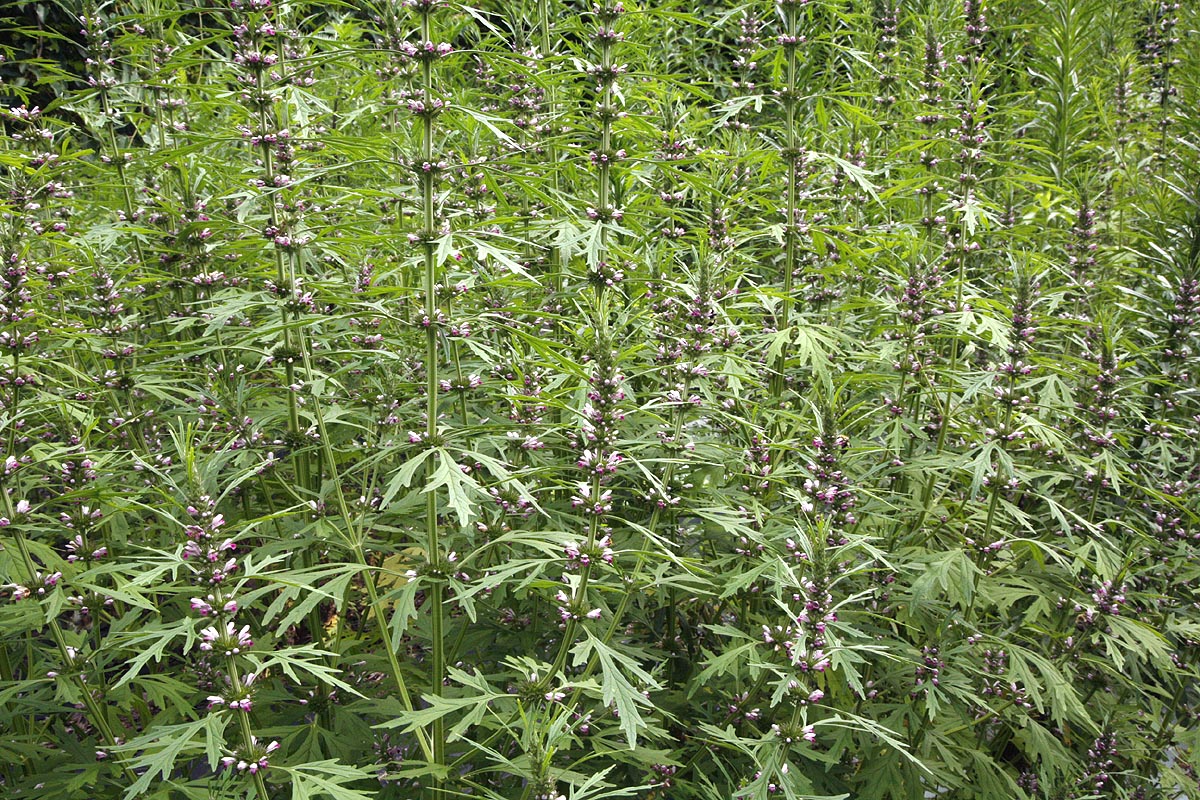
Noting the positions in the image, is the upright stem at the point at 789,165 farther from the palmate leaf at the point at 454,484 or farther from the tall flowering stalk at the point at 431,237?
the palmate leaf at the point at 454,484

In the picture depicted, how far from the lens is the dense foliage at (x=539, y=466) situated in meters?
3.15

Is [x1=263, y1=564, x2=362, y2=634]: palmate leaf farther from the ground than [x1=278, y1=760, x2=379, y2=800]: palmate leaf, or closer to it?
farther from the ground

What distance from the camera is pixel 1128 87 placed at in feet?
26.8

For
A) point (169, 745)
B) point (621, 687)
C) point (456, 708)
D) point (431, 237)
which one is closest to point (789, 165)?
point (431, 237)

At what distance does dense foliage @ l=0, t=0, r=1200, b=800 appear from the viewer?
315 centimetres

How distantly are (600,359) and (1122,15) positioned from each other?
10160 millimetres

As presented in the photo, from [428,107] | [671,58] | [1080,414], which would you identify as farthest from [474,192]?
[1080,414]

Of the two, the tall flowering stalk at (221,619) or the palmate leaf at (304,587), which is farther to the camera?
the palmate leaf at (304,587)

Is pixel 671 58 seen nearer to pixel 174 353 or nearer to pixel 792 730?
pixel 174 353

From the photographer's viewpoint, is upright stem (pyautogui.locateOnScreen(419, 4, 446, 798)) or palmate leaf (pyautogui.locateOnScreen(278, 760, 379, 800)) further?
upright stem (pyautogui.locateOnScreen(419, 4, 446, 798))

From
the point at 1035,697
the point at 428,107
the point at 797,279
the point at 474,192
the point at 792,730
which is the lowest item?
the point at 1035,697

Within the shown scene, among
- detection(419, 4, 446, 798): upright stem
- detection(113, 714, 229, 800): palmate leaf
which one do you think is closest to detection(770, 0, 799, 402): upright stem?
detection(419, 4, 446, 798): upright stem

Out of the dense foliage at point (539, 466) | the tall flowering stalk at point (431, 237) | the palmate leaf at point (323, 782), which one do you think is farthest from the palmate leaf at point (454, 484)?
the palmate leaf at point (323, 782)

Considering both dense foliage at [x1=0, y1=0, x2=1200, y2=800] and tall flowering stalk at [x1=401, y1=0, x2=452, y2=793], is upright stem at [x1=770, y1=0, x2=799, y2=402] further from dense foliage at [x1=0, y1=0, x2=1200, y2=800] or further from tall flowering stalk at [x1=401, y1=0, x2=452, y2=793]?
tall flowering stalk at [x1=401, y1=0, x2=452, y2=793]
